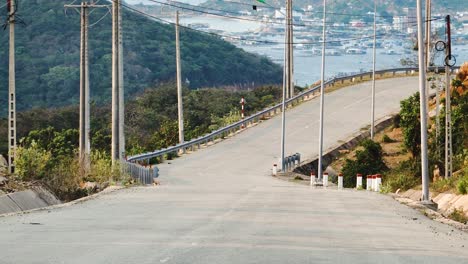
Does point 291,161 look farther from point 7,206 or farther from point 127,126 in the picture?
point 127,126

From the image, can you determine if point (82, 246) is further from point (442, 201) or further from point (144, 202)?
point (442, 201)

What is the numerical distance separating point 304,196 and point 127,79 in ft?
421

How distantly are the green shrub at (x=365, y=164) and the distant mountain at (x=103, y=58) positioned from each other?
79.0 metres

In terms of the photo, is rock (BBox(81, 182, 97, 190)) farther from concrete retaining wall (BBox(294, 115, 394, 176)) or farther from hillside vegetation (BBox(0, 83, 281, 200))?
concrete retaining wall (BBox(294, 115, 394, 176))

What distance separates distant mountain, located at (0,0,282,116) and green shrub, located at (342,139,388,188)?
79.0 metres

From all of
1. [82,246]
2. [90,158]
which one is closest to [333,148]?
[90,158]

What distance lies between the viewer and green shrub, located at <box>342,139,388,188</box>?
57.2m

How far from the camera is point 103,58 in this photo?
154 metres

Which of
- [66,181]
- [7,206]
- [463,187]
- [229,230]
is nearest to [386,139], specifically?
[66,181]

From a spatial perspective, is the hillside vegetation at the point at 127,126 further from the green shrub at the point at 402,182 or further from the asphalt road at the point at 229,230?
the green shrub at the point at 402,182

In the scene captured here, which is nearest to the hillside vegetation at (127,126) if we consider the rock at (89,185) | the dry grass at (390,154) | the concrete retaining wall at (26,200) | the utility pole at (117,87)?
the rock at (89,185)

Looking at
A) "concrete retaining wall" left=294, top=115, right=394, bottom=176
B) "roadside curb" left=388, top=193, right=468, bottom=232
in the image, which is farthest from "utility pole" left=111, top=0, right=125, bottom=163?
"concrete retaining wall" left=294, top=115, right=394, bottom=176

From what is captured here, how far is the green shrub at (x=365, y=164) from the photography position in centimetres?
5725

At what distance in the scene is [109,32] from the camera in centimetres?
16900
